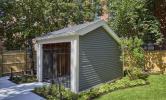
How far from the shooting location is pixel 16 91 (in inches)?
683

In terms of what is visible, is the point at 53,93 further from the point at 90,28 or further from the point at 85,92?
the point at 90,28

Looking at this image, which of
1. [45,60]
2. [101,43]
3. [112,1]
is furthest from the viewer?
[112,1]

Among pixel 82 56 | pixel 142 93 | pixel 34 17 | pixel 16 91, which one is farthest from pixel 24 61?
pixel 142 93

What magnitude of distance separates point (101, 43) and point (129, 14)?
5.38 metres

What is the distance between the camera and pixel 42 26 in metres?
25.0

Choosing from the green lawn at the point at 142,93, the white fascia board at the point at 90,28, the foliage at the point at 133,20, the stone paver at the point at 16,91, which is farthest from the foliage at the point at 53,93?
the foliage at the point at 133,20

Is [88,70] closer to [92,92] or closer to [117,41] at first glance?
[92,92]

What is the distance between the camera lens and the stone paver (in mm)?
15706

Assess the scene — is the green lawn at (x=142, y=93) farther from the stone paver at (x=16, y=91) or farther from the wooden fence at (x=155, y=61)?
the wooden fence at (x=155, y=61)

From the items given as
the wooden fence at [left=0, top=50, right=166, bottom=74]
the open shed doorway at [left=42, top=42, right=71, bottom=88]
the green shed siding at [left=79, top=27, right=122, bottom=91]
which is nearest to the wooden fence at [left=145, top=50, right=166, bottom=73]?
the wooden fence at [left=0, top=50, right=166, bottom=74]

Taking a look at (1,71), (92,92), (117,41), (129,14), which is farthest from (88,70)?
(1,71)

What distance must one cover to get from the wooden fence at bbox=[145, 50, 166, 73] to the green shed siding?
3.80m

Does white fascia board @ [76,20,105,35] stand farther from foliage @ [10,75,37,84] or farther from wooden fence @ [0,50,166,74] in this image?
wooden fence @ [0,50,166,74]

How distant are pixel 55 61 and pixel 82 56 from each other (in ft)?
14.5
